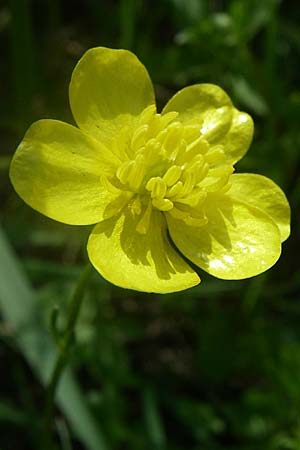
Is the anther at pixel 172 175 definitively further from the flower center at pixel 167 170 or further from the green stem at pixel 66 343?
the green stem at pixel 66 343

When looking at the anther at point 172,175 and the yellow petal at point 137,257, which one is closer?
the yellow petal at point 137,257

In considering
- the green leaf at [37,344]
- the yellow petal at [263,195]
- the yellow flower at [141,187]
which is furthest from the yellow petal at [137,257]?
the green leaf at [37,344]

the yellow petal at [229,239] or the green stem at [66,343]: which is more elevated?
the yellow petal at [229,239]

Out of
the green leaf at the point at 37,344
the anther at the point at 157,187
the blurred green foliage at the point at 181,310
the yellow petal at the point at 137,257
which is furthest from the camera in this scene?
the blurred green foliage at the point at 181,310

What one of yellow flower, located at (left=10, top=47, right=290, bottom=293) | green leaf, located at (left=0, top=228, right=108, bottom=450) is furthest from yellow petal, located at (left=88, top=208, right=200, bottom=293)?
green leaf, located at (left=0, top=228, right=108, bottom=450)

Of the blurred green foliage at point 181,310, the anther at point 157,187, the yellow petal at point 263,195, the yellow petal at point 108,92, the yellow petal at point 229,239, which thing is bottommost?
the blurred green foliage at point 181,310

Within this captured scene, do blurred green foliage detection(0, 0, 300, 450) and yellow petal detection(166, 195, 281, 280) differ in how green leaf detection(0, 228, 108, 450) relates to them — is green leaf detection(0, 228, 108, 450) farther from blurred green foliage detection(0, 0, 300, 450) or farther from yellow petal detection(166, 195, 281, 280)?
yellow petal detection(166, 195, 281, 280)

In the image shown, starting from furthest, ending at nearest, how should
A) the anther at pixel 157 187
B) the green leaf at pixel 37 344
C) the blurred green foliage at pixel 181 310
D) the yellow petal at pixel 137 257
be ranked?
the blurred green foliage at pixel 181 310
the green leaf at pixel 37 344
the anther at pixel 157 187
the yellow petal at pixel 137 257

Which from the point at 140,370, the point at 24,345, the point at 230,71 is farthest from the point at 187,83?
the point at 24,345
